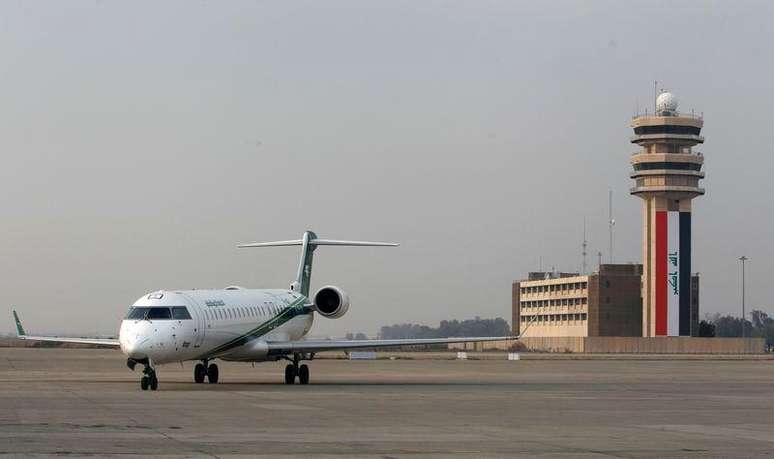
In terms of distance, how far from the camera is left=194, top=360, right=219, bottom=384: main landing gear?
42.2 meters

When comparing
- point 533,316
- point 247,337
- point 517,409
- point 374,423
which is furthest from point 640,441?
point 533,316

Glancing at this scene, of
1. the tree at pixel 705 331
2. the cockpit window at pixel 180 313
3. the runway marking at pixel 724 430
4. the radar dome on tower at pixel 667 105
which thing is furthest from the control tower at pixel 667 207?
the runway marking at pixel 724 430

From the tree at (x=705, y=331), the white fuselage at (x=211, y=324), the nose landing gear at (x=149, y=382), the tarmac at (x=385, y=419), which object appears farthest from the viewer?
the tree at (x=705, y=331)

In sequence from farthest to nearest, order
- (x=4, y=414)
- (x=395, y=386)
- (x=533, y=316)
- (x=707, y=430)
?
(x=533, y=316), (x=395, y=386), (x=4, y=414), (x=707, y=430)

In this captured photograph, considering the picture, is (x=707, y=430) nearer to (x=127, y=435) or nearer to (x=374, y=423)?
(x=374, y=423)

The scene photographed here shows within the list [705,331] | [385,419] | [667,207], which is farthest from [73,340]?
[705,331]

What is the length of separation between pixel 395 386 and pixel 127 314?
29.0ft

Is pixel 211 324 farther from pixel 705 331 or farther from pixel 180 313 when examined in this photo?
pixel 705 331

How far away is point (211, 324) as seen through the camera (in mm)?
39875

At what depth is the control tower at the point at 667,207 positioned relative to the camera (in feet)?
382

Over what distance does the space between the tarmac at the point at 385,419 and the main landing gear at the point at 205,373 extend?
2.41 ft

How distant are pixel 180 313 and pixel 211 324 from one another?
176 centimetres

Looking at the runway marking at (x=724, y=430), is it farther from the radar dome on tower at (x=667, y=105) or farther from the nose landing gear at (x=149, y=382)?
the radar dome on tower at (x=667, y=105)

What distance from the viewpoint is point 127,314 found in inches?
1495
